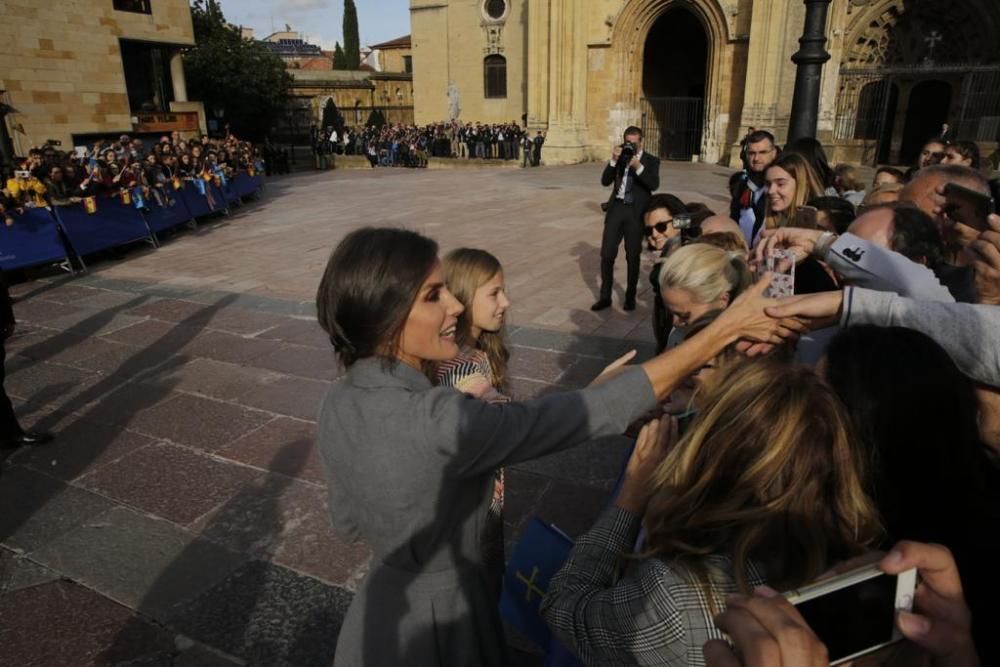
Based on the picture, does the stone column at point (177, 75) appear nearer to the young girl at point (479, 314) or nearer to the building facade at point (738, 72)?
the building facade at point (738, 72)

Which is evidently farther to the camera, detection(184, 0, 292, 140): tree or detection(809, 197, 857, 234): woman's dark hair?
detection(184, 0, 292, 140): tree

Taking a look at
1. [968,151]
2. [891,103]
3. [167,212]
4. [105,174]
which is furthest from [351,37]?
[968,151]

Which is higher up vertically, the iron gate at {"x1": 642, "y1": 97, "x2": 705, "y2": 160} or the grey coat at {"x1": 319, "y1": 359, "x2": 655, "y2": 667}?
the iron gate at {"x1": 642, "y1": 97, "x2": 705, "y2": 160}

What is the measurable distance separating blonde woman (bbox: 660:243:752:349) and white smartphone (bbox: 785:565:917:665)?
4.72 feet

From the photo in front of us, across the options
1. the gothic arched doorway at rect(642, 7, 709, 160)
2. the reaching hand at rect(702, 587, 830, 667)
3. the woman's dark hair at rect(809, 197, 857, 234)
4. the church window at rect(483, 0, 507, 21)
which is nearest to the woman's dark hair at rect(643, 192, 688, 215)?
the woman's dark hair at rect(809, 197, 857, 234)

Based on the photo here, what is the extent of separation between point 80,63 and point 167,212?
9.88 m

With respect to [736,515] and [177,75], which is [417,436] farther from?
[177,75]

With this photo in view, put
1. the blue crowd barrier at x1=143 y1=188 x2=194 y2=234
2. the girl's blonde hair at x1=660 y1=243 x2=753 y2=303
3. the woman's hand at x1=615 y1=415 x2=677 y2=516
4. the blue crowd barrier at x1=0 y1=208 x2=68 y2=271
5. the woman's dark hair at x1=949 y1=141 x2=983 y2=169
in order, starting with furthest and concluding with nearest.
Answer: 1. the blue crowd barrier at x1=143 y1=188 x2=194 y2=234
2. the blue crowd barrier at x1=0 y1=208 x2=68 y2=271
3. the woman's dark hair at x1=949 y1=141 x2=983 y2=169
4. the girl's blonde hair at x1=660 y1=243 x2=753 y2=303
5. the woman's hand at x1=615 y1=415 x2=677 y2=516

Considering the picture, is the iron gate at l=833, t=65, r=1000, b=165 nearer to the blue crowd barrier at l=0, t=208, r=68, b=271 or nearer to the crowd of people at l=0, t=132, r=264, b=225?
the crowd of people at l=0, t=132, r=264, b=225

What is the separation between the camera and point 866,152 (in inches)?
814

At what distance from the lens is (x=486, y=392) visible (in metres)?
2.06

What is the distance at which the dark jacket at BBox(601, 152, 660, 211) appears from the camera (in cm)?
652

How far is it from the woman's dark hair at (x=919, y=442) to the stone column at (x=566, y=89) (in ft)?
78.9

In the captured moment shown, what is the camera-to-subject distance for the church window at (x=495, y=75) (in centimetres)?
3178
